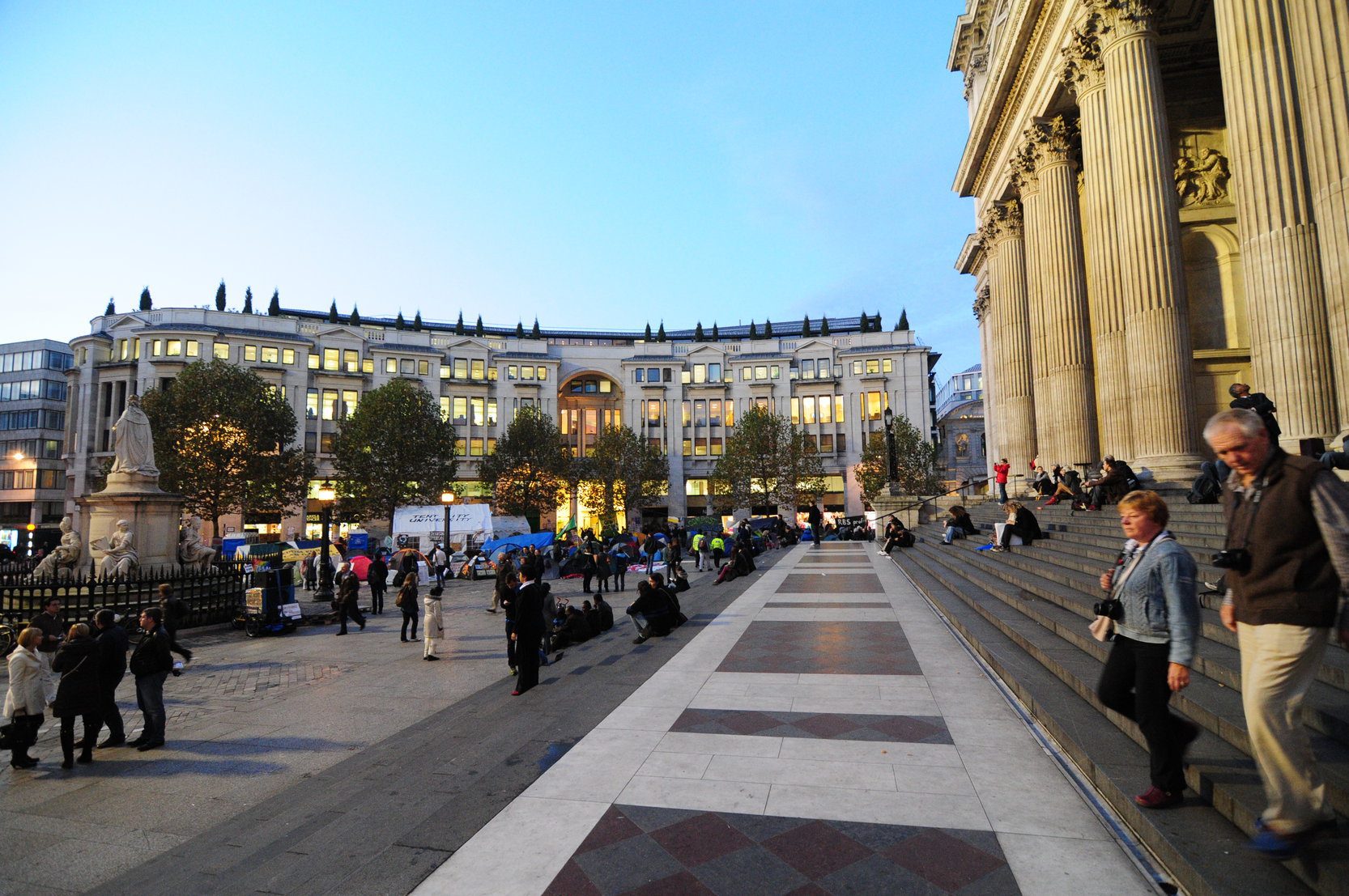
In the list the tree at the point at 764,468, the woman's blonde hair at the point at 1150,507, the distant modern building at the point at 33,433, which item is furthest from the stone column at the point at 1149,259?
the distant modern building at the point at 33,433

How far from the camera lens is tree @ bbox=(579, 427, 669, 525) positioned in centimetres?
6241

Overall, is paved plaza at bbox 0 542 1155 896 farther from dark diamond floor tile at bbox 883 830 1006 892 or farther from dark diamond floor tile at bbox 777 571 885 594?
dark diamond floor tile at bbox 777 571 885 594

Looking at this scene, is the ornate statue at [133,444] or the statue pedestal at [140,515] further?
the ornate statue at [133,444]

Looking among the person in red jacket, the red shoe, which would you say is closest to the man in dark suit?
the red shoe

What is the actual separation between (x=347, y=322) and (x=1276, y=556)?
89657 mm

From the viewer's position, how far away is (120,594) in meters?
13.3

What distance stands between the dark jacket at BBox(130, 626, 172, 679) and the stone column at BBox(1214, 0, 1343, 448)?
15158 mm

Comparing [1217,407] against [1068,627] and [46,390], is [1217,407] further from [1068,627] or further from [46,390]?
[46,390]

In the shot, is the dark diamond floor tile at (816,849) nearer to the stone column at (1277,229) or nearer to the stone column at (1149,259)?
the stone column at (1277,229)

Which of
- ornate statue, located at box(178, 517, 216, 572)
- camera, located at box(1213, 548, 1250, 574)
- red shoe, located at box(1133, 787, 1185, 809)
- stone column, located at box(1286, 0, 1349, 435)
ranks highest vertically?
stone column, located at box(1286, 0, 1349, 435)

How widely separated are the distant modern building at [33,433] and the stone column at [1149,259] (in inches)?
3344

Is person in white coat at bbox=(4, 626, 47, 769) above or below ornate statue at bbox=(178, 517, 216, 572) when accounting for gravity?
below

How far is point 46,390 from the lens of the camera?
2559 inches

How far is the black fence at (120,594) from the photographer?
504 inches
